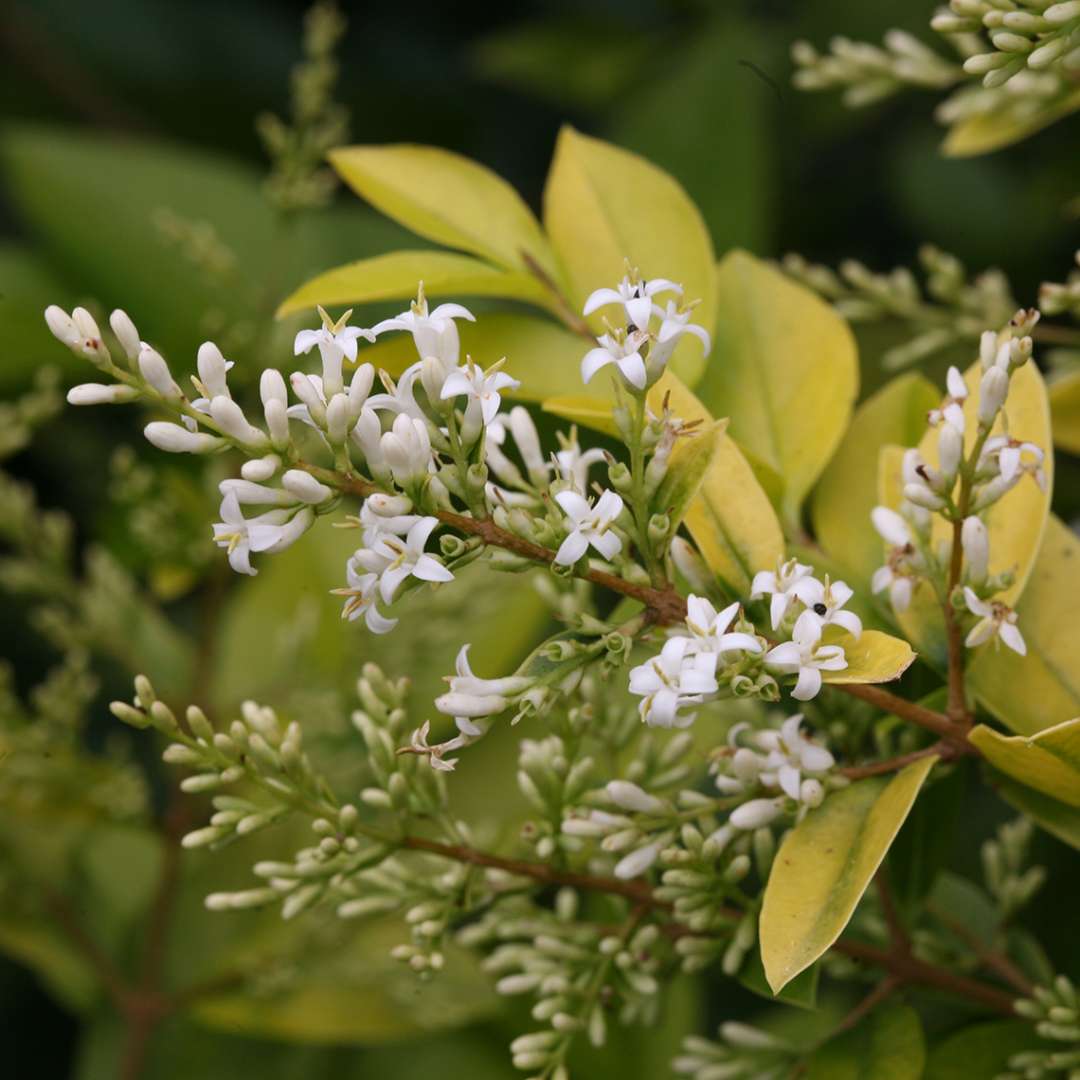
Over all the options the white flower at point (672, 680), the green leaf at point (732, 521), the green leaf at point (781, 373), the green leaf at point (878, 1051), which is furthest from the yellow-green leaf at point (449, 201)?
the green leaf at point (878, 1051)

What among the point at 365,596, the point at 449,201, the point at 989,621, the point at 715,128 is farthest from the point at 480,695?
the point at 715,128

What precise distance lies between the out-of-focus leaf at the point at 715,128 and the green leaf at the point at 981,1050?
1118mm

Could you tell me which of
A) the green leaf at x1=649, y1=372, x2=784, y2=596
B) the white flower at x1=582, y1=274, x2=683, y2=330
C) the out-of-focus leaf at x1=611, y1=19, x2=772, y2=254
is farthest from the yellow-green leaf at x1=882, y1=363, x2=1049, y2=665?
the out-of-focus leaf at x1=611, y1=19, x2=772, y2=254

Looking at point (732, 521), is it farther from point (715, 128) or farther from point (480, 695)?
point (715, 128)

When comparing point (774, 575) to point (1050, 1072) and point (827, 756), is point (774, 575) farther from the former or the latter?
point (1050, 1072)

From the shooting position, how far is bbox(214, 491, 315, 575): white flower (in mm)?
803

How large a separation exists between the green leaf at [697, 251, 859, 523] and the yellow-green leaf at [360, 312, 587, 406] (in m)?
0.11

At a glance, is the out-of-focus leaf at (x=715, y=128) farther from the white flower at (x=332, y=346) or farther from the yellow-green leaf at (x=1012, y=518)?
the white flower at (x=332, y=346)

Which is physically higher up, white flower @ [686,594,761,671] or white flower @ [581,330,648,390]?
white flower @ [581,330,648,390]

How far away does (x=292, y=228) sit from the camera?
6.48 feet

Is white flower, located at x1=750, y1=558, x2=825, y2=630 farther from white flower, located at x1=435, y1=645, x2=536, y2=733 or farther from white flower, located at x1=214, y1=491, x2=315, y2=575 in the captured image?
white flower, located at x1=214, y1=491, x2=315, y2=575

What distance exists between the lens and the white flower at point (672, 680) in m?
0.78

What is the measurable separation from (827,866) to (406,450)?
0.37 meters

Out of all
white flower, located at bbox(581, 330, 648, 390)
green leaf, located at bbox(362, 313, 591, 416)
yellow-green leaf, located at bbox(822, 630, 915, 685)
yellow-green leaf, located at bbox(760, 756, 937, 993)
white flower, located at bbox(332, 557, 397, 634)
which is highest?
white flower, located at bbox(581, 330, 648, 390)
